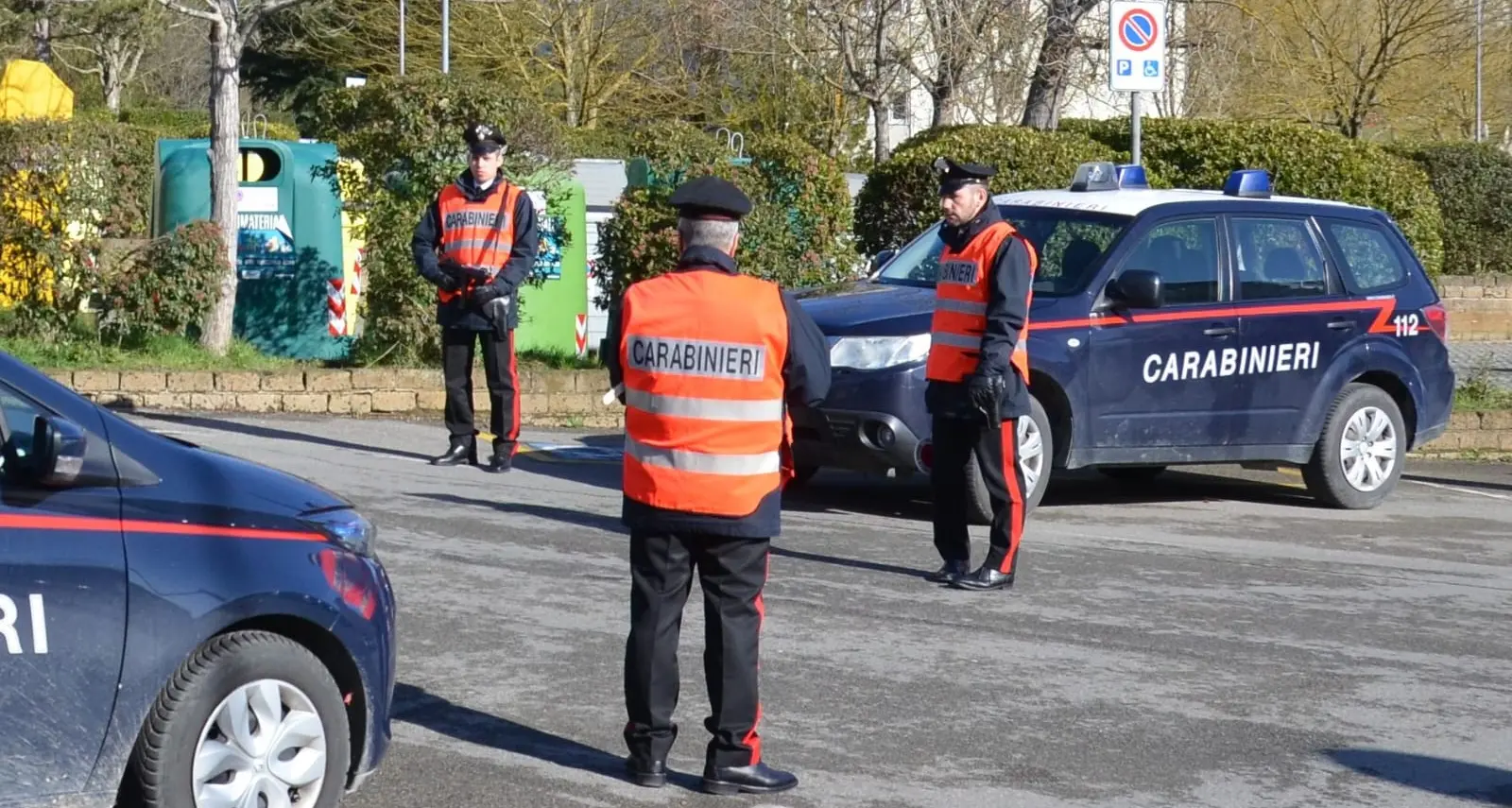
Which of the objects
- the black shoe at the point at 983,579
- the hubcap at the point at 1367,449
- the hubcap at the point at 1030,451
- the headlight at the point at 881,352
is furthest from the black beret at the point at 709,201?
the hubcap at the point at 1367,449

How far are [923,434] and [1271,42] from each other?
2404 cm

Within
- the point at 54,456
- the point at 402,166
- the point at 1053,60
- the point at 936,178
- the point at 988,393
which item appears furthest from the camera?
the point at 1053,60

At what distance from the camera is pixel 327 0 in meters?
29.3

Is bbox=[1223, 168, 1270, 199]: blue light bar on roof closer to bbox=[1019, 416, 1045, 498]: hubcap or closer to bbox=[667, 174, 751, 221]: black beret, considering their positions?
bbox=[1019, 416, 1045, 498]: hubcap

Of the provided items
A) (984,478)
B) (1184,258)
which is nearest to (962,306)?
(984,478)

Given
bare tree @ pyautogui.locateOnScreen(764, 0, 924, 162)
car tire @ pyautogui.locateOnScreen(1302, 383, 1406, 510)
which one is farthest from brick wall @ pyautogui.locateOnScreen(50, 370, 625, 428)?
bare tree @ pyautogui.locateOnScreen(764, 0, 924, 162)

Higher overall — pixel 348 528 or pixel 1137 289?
pixel 1137 289

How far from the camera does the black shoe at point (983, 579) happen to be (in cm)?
854

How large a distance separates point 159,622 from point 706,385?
5.37 ft

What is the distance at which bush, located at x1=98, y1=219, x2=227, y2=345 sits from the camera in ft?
45.5

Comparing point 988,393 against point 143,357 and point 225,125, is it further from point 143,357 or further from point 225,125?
point 225,125

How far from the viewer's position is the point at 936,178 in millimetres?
15523

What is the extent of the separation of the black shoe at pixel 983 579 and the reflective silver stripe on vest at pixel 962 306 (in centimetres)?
109

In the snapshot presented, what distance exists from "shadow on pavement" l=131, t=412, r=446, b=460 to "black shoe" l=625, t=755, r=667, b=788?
6287 millimetres
